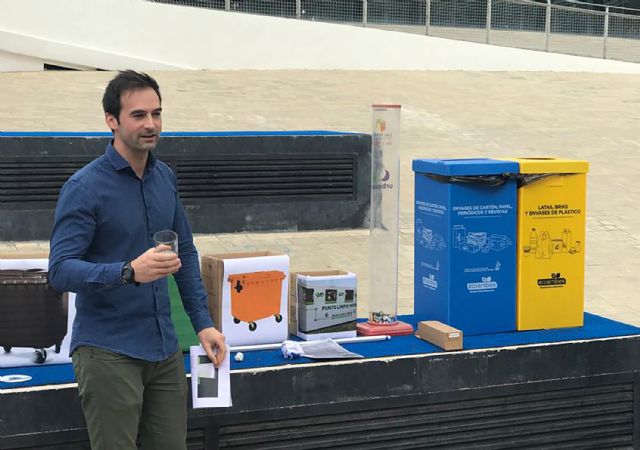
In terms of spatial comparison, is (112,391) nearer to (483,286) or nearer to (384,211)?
(384,211)

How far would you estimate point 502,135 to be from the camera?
15.0 meters

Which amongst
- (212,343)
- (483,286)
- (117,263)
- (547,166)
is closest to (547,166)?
(547,166)

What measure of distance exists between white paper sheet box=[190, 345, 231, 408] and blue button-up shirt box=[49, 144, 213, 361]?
35 centimetres

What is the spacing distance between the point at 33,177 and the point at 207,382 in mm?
6099

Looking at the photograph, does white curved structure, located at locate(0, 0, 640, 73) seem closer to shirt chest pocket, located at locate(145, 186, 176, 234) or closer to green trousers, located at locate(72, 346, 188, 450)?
shirt chest pocket, located at locate(145, 186, 176, 234)

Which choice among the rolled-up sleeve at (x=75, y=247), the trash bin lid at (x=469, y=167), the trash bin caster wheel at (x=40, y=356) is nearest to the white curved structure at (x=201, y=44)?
the trash bin lid at (x=469, y=167)

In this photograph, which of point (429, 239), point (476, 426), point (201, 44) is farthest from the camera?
point (201, 44)

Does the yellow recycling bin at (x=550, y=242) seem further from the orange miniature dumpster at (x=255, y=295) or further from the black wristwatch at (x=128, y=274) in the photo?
the black wristwatch at (x=128, y=274)

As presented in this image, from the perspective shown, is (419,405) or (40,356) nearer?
(40,356)

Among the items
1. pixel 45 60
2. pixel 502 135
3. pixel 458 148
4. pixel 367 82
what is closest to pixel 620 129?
pixel 502 135

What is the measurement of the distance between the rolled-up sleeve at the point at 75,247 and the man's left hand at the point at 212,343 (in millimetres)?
497

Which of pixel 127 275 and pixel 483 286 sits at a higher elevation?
pixel 127 275

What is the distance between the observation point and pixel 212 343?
10.9ft

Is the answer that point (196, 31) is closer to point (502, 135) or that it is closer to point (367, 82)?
point (367, 82)
